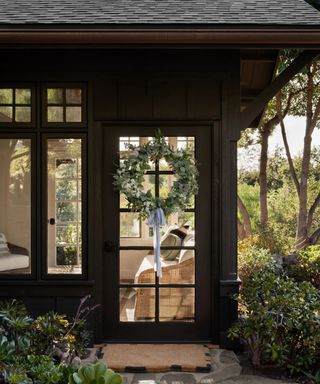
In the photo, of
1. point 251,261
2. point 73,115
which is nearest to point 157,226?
point 73,115

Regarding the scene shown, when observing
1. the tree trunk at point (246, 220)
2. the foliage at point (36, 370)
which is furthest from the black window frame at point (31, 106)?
the tree trunk at point (246, 220)

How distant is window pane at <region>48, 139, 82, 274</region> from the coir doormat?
823mm

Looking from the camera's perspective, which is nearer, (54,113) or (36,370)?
(36,370)

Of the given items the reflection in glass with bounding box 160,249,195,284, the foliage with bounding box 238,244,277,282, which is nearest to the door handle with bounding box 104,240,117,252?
the reflection in glass with bounding box 160,249,195,284

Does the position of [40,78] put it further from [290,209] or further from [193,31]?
A: [290,209]

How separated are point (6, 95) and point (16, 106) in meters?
0.14

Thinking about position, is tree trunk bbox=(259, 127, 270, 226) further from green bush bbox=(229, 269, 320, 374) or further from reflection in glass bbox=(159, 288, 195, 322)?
green bush bbox=(229, 269, 320, 374)

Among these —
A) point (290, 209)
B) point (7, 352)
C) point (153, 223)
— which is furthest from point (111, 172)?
point (290, 209)

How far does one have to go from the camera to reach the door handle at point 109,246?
4680mm

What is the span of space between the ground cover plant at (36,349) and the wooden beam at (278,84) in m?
2.30

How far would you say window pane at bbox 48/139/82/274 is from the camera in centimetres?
466

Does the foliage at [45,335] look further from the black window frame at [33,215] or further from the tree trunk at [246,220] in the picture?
the tree trunk at [246,220]

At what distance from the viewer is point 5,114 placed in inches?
182

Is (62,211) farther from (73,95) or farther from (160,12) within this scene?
(160,12)
